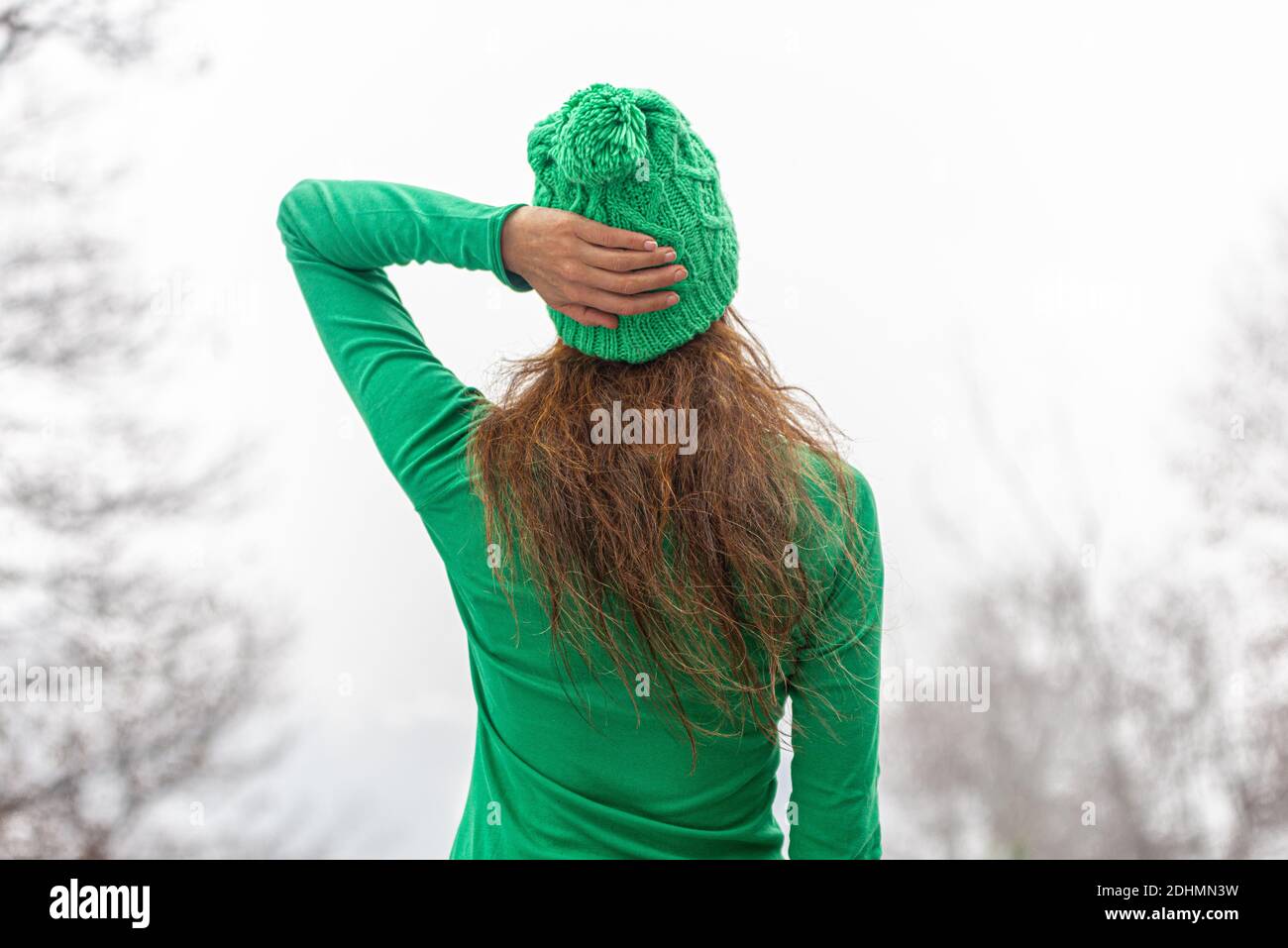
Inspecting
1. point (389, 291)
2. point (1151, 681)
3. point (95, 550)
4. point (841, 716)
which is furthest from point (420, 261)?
point (1151, 681)

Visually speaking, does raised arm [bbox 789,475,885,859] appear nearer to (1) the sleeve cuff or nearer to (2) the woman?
(2) the woman

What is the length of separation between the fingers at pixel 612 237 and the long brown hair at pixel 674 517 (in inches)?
3.1

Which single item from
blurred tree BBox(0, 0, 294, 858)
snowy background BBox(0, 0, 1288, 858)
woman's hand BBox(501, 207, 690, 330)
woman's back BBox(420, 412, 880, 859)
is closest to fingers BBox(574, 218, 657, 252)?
woman's hand BBox(501, 207, 690, 330)

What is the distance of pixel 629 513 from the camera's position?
0.66 metres

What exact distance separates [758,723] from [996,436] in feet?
5.89

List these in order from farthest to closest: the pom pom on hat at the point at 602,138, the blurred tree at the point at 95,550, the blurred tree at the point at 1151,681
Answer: the blurred tree at the point at 1151,681 < the blurred tree at the point at 95,550 < the pom pom on hat at the point at 602,138

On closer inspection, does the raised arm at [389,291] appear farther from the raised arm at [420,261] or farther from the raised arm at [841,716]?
the raised arm at [841,716]

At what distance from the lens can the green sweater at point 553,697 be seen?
693mm

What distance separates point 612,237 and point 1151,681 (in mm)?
2122

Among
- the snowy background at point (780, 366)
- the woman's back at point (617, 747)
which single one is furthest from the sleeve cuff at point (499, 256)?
the snowy background at point (780, 366)

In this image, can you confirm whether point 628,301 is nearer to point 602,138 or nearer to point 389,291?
point 602,138

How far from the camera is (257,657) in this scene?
208cm

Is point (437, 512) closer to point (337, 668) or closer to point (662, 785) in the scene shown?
point (662, 785)
